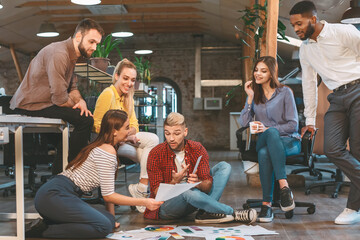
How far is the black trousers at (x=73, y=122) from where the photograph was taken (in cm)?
280

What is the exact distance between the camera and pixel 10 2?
890cm

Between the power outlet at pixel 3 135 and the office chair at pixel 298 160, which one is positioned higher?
the power outlet at pixel 3 135

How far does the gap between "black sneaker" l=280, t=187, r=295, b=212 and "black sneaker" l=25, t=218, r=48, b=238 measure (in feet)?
4.90

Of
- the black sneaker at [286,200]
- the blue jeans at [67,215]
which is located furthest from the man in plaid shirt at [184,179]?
the blue jeans at [67,215]

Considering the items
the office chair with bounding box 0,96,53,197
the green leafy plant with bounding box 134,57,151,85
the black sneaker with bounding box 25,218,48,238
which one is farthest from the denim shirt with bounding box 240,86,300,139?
the green leafy plant with bounding box 134,57,151,85

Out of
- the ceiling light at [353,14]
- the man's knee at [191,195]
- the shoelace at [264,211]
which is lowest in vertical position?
the shoelace at [264,211]

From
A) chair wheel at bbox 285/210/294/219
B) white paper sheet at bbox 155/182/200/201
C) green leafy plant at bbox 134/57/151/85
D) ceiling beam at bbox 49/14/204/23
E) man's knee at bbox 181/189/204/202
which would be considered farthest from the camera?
ceiling beam at bbox 49/14/204/23

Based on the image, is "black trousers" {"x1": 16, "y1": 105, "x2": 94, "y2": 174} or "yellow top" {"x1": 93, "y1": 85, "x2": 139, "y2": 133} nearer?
"black trousers" {"x1": 16, "y1": 105, "x2": 94, "y2": 174}

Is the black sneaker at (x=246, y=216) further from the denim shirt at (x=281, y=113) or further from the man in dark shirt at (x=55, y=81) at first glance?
the man in dark shirt at (x=55, y=81)

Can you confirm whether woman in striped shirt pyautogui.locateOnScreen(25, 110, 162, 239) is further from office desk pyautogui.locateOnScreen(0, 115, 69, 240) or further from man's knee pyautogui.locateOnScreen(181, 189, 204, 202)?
man's knee pyautogui.locateOnScreen(181, 189, 204, 202)

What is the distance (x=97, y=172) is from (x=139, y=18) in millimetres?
8893

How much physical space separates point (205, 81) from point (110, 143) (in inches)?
417

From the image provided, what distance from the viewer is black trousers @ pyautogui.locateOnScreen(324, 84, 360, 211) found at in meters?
2.76

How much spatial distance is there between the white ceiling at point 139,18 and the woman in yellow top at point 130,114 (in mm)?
4897
